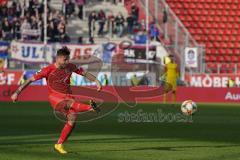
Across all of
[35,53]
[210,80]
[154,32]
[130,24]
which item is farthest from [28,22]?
[210,80]

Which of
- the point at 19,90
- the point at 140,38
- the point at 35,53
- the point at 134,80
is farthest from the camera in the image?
the point at 140,38

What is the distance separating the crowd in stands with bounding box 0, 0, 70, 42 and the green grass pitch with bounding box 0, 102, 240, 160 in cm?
1749

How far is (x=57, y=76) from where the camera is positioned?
45.5ft

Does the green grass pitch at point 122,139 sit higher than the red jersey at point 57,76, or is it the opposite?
the red jersey at point 57,76

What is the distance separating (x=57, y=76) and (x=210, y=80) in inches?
1253

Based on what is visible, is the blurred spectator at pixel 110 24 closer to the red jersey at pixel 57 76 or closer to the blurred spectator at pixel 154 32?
the blurred spectator at pixel 154 32

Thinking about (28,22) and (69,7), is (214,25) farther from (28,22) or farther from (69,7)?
(28,22)

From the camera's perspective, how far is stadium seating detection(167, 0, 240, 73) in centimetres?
5334

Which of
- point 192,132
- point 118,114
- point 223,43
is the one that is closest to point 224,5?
point 223,43

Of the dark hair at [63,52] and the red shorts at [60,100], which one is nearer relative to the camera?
the dark hair at [63,52]

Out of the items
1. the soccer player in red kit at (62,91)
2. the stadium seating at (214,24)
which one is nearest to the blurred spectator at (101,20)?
the stadium seating at (214,24)

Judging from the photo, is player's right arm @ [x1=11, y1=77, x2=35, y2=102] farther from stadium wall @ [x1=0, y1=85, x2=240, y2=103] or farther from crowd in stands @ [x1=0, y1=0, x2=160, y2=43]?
crowd in stands @ [x1=0, y1=0, x2=160, y2=43]

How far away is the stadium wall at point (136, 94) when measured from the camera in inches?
1513

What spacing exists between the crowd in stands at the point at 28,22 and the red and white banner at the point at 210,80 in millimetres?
7623
